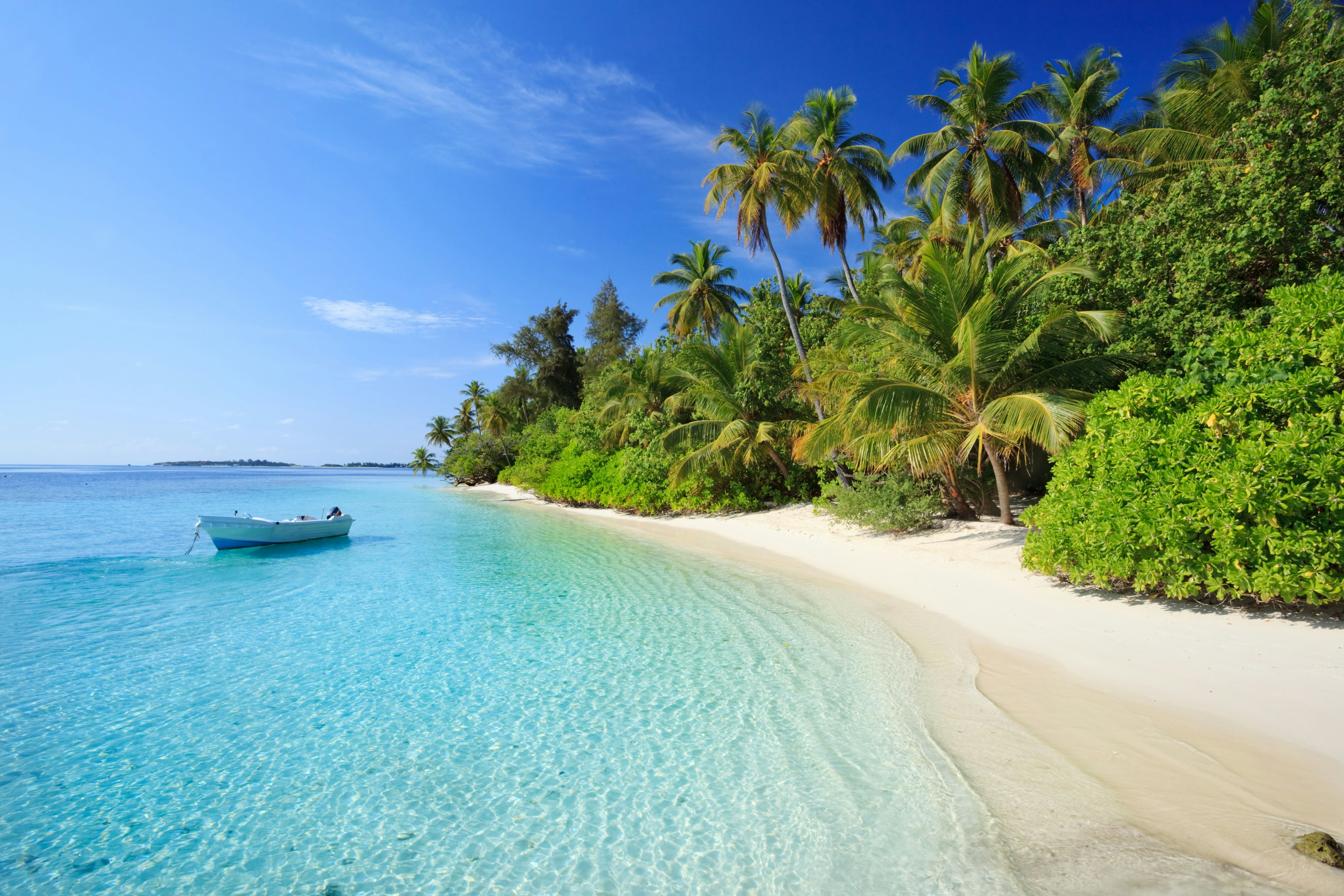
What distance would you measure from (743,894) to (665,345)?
24788 millimetres

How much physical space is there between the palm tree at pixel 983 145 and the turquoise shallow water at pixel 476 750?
52.1 feet

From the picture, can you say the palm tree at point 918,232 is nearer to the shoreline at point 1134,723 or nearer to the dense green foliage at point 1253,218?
the dense green foliage at point 1253,218

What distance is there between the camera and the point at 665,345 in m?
26.6

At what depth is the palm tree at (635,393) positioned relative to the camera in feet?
76.5

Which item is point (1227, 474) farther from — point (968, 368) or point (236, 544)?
point (236, 544)

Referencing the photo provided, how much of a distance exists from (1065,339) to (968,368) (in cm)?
178

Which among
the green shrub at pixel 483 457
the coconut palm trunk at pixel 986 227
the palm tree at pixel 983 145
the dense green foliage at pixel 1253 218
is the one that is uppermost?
the palm tree at pixel 983 145

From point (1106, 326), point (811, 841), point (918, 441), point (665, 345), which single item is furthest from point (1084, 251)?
point (665, 345)

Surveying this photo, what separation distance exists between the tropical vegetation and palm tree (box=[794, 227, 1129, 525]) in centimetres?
5

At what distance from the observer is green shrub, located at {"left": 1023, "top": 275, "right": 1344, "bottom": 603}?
516cm

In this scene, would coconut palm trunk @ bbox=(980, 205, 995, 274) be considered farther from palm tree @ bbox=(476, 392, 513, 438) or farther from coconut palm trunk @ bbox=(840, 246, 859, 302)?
palm tree @ bbox=(476, 392, 513, 438)

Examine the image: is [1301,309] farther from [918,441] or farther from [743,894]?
[743,894]

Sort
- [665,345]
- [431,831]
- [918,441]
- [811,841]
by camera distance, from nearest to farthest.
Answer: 1. [811,841]
2. [431,831]
3. [918,441]
4. [665,345]

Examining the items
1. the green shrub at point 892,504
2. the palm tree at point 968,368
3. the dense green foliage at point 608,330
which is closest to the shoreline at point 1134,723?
the palm tree at point 968,368
